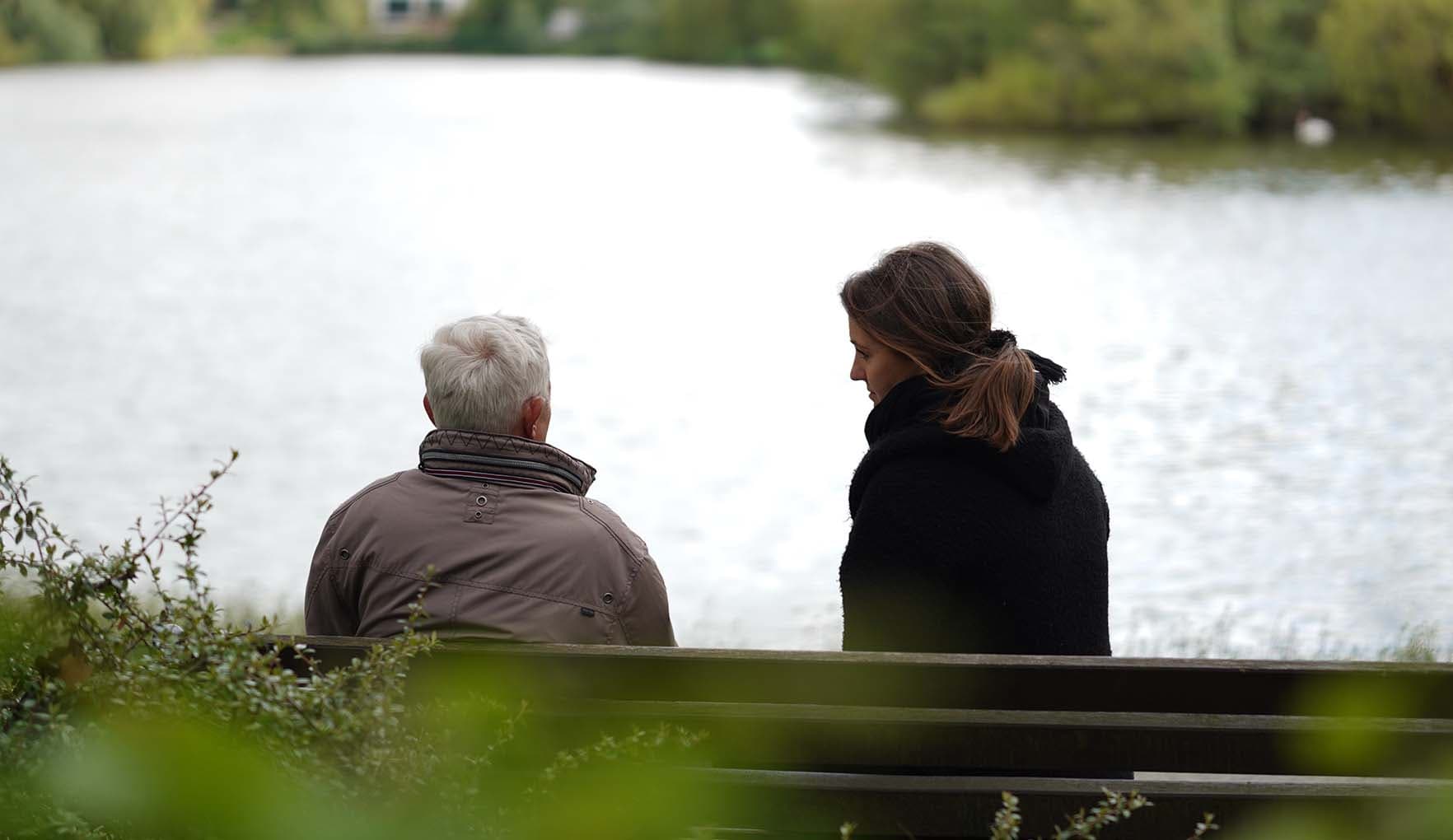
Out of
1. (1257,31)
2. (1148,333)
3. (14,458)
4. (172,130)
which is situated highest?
(1257,31)

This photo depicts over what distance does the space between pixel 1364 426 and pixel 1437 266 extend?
11.3 meters

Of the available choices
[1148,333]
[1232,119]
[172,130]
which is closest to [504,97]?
[172,130]

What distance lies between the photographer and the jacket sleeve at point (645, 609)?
10.4 feet

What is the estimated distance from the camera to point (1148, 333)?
→ 66.2 feet

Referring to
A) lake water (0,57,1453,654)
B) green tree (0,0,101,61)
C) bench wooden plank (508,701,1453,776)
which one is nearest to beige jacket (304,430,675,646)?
bench wooden plank (508,701,1453,776)

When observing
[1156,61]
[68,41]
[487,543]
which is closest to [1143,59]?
[1156,61]

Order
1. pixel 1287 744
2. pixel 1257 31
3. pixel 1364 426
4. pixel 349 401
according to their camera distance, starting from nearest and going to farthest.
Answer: pixel 1287 744 → pixel 1364 426 → pixel 349 401 → pixel 1257 31

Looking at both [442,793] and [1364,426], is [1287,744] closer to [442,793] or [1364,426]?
[442,793]

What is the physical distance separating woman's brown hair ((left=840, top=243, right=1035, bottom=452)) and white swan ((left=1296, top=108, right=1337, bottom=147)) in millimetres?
45919

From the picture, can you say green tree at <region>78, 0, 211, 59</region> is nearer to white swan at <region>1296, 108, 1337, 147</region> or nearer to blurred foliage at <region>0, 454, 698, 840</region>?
white swan at <region>1296, 108, 1337, 147</region>

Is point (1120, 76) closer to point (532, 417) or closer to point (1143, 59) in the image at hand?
point (1143, 59)

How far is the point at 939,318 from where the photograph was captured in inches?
127

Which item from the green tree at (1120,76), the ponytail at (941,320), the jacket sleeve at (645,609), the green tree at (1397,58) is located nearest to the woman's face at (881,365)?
the ponytail at (941,320)

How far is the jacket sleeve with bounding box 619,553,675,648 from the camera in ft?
10.4
